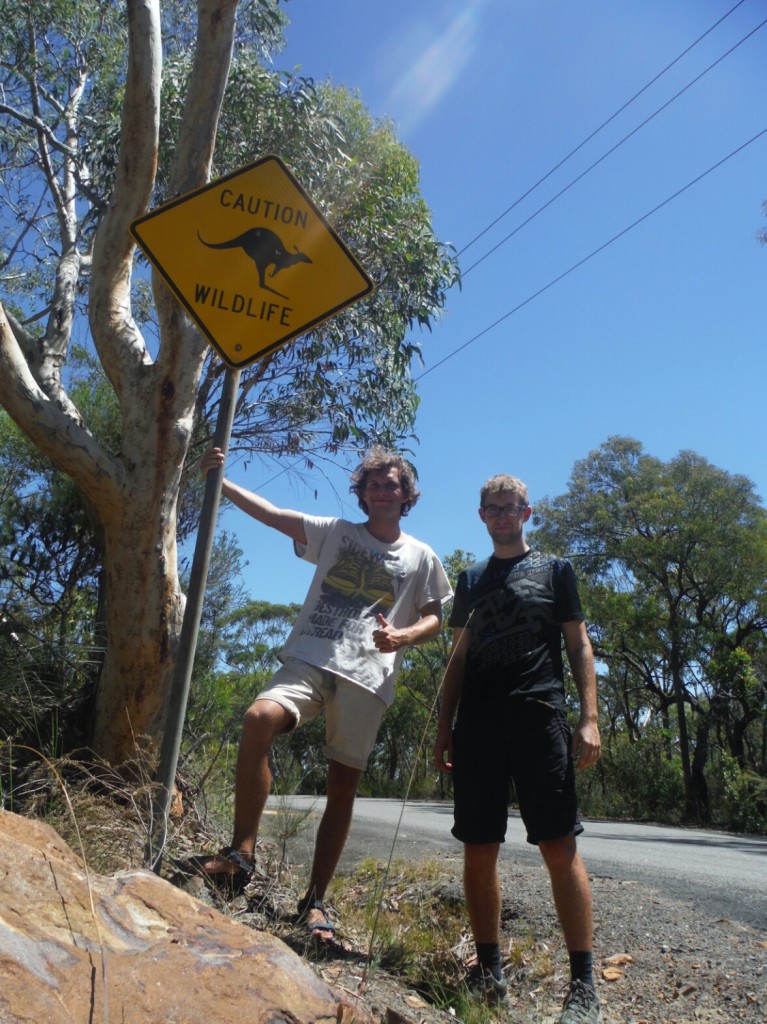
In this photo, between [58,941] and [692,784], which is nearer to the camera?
[58,941]

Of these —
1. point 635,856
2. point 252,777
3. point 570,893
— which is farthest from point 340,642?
point 635,856

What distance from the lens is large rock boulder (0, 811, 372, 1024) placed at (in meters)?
1.65

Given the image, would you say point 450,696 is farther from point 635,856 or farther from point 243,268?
point 635,856

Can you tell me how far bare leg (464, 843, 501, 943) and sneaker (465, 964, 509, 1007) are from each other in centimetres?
11

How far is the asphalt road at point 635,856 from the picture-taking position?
4820 mm

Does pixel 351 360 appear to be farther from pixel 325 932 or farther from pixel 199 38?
pixel 325 932

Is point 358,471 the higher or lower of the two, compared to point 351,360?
lower

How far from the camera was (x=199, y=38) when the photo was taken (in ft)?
16.2

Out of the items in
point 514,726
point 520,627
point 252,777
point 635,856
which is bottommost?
point 635,856

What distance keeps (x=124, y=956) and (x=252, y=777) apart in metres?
1.38

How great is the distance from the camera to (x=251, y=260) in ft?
9.95

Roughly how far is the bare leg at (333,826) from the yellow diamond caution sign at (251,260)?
1.62 m

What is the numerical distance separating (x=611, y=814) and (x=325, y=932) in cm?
2013

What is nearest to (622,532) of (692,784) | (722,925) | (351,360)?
(692,784)
